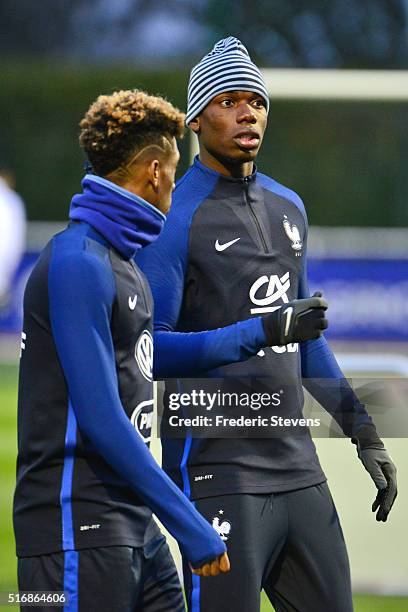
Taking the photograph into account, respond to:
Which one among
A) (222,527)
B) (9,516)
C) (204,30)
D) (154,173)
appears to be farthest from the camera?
(204,30)

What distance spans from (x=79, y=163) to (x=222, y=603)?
18.1 metres

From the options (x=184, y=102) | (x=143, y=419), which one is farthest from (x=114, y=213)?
(x=184, y=102)

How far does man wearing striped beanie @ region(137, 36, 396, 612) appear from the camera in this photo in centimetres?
355

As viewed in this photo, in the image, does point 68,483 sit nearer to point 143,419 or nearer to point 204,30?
point 143,419

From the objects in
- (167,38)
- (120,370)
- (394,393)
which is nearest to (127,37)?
(167,38)

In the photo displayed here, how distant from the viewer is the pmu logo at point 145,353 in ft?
10.2

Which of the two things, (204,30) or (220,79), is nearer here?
(220,79)

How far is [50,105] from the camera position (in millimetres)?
20969

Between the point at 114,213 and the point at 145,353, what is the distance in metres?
0.32

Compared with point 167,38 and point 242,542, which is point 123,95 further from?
point 167,38

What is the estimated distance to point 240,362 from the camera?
143 inches

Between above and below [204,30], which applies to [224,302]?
below

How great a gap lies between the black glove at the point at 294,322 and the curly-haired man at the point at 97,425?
0.38 metres
